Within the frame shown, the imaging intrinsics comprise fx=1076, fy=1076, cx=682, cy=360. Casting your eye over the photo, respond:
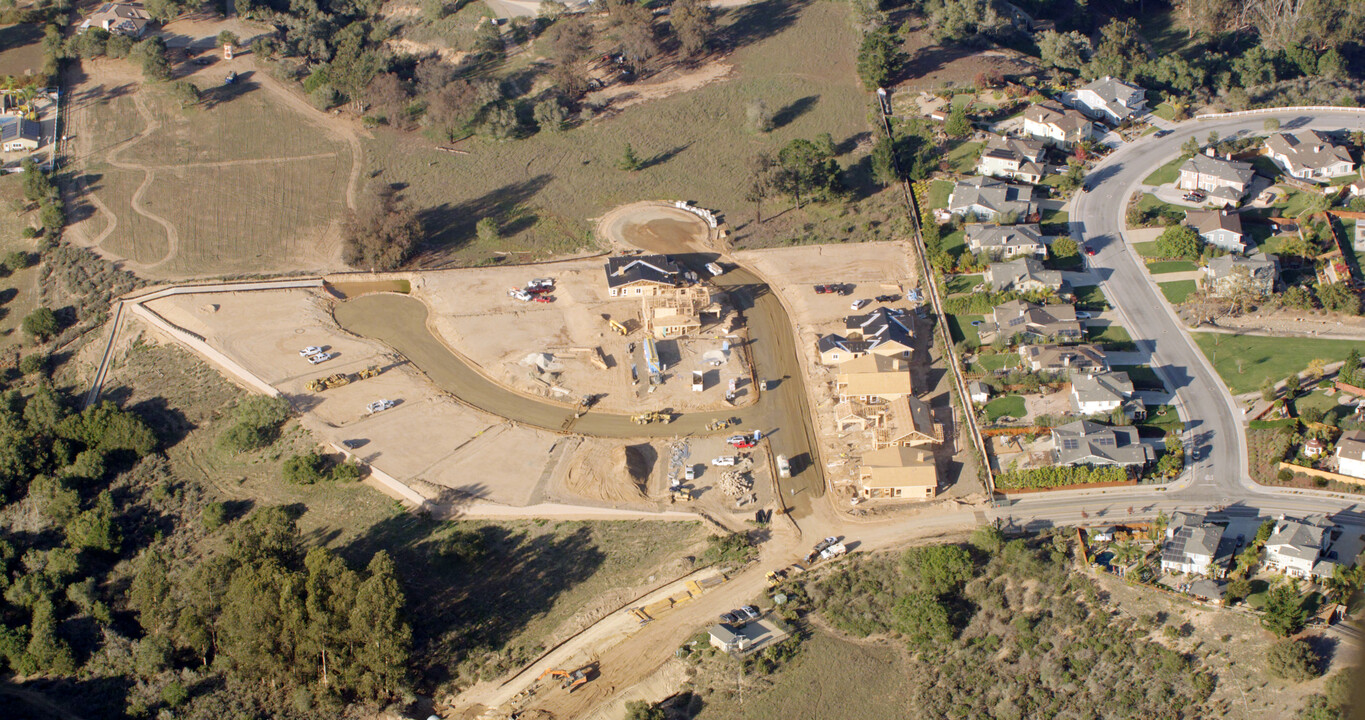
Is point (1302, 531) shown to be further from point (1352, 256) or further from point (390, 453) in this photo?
point (390, 453)

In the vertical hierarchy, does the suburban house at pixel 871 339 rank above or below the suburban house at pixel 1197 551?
above

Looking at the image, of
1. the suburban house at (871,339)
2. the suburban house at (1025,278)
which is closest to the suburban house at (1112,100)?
the suburban house at (1025,278)

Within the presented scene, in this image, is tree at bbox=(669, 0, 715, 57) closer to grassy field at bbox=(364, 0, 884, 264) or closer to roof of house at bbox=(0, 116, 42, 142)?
grassy field at bbox=(364, 0, 884, 264)

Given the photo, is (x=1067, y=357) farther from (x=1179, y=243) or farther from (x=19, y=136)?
(x=19, y=136)

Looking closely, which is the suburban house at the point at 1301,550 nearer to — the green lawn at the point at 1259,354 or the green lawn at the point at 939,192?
the green lawn at the point at 1259,354

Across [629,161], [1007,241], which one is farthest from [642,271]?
[1007,241]

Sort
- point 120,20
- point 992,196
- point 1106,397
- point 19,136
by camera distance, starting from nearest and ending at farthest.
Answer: point 1106,397 < point 992,196 < point 19,136 < point 120,20
